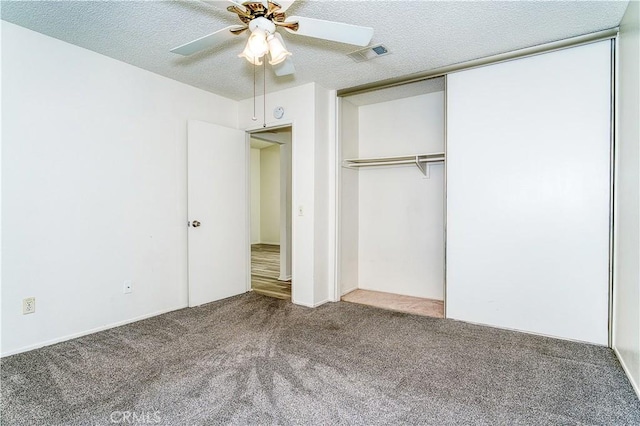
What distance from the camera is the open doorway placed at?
4914 millimetres

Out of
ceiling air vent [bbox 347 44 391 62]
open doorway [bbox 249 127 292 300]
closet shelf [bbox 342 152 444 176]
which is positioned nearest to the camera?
ceiling air vent [bbox 347 44 391 62]

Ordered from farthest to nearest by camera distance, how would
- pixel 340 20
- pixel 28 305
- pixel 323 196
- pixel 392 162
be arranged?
pixel 392 162 < pixel 323 196 < pixel 28 305 < pixel 340 20

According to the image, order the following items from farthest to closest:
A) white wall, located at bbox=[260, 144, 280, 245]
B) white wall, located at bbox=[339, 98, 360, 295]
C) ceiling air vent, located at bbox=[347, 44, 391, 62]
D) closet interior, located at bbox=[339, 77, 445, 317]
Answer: white wall, located at bbox=[260, 144, 280, 245]
white wall, located at bbox=[339, 98, 360, 295]
closet interior, located at bbox=[339, 77, 445, 317]
ceiling air vent, located at bbox=[347, 44, 391, 62]

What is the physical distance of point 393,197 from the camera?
4.34 m

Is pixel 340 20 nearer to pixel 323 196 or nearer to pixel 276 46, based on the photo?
pixel 276 46

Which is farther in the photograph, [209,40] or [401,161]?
[401,161]

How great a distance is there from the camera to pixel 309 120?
3.82 metres

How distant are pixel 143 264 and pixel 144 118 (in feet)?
4.89

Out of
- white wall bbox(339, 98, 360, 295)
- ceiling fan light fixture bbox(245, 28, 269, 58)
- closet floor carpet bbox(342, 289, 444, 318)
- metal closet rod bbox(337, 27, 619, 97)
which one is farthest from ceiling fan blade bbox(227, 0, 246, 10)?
closet floor carpet bbox(342, 289, 444, 318)

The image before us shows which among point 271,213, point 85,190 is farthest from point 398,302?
point 271,213

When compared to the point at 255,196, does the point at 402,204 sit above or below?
below

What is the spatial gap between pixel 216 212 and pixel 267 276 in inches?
69.6

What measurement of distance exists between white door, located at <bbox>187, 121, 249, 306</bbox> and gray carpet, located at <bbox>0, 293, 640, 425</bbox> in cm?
85

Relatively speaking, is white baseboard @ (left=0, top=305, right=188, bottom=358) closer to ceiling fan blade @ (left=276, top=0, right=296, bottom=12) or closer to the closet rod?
the closet rod
